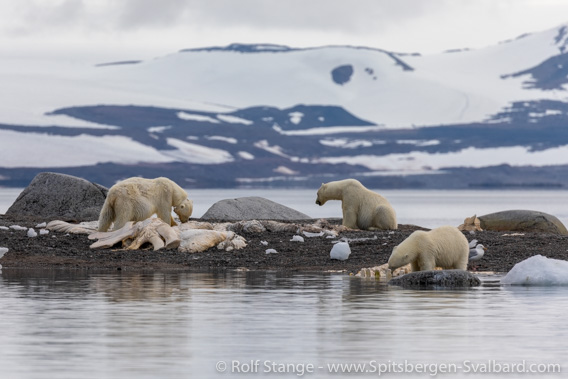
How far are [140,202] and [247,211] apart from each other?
9.58 m

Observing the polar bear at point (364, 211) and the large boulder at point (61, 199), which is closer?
the polar bear at point (364, 211)

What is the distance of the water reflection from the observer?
11211 millimetres

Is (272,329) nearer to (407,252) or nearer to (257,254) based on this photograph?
(407,252)

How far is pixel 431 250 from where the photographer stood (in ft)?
66.5

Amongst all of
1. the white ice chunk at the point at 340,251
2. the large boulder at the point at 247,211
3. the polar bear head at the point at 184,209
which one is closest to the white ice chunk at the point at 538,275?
the white ice chunk at the point at 340,251

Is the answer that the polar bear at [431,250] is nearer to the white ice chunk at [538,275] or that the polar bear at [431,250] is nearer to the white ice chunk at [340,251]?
the white ice chunk at [538,275]

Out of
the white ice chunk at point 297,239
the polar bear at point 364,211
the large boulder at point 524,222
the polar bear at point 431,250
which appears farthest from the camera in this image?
the large boulder at point 524,222

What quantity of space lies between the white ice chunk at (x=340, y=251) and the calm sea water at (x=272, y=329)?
4.16m

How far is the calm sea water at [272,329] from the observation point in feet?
35.1

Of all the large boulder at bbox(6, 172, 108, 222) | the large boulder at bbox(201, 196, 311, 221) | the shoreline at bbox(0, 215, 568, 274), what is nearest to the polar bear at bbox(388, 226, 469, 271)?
the shoreline at bbox(0, 215, 568, 274)

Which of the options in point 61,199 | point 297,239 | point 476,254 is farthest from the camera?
point 61,199

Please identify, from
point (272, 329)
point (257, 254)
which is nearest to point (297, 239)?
point (257, 254)

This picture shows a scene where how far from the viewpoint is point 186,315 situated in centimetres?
1476

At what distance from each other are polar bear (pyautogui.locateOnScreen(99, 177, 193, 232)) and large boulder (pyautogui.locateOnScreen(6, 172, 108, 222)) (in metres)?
6.91
